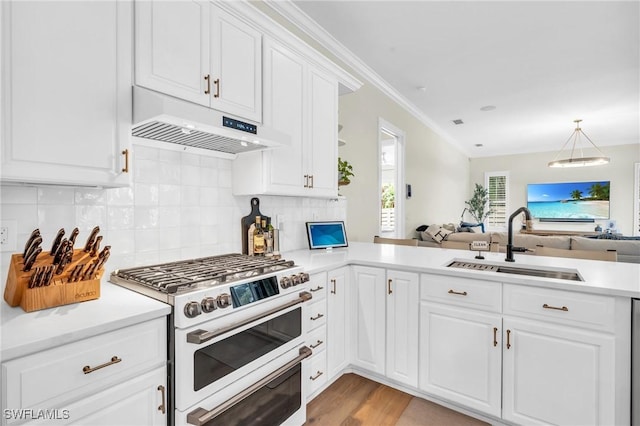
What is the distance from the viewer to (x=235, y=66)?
5.68 feet

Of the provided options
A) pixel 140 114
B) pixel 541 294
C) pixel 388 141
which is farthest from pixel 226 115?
pixel 388 141

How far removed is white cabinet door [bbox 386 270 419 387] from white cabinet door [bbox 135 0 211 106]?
1531mm

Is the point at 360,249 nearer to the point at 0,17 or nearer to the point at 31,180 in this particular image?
the point at 31,180

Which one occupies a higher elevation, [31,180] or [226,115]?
[226,115]

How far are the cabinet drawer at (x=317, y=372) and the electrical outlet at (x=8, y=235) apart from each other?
151cm

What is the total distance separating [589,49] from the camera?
3.14 metres

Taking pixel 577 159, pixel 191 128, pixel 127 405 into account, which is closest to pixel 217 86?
pixel 191 128

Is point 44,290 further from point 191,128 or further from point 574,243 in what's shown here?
point 574,243

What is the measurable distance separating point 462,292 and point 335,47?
2495 mm

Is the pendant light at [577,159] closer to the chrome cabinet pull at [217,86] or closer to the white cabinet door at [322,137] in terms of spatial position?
the white cabinet door at [322,137]

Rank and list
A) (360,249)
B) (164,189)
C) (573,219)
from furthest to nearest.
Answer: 1. (573,219)
2. (360,249)
3. (164,189)

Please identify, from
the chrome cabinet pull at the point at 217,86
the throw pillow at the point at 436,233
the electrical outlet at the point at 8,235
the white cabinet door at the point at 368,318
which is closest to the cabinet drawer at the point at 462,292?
the white cabinet door at the point at 368,318

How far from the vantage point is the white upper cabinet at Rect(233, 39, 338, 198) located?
1981mm

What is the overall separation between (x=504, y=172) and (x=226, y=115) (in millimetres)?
8847
